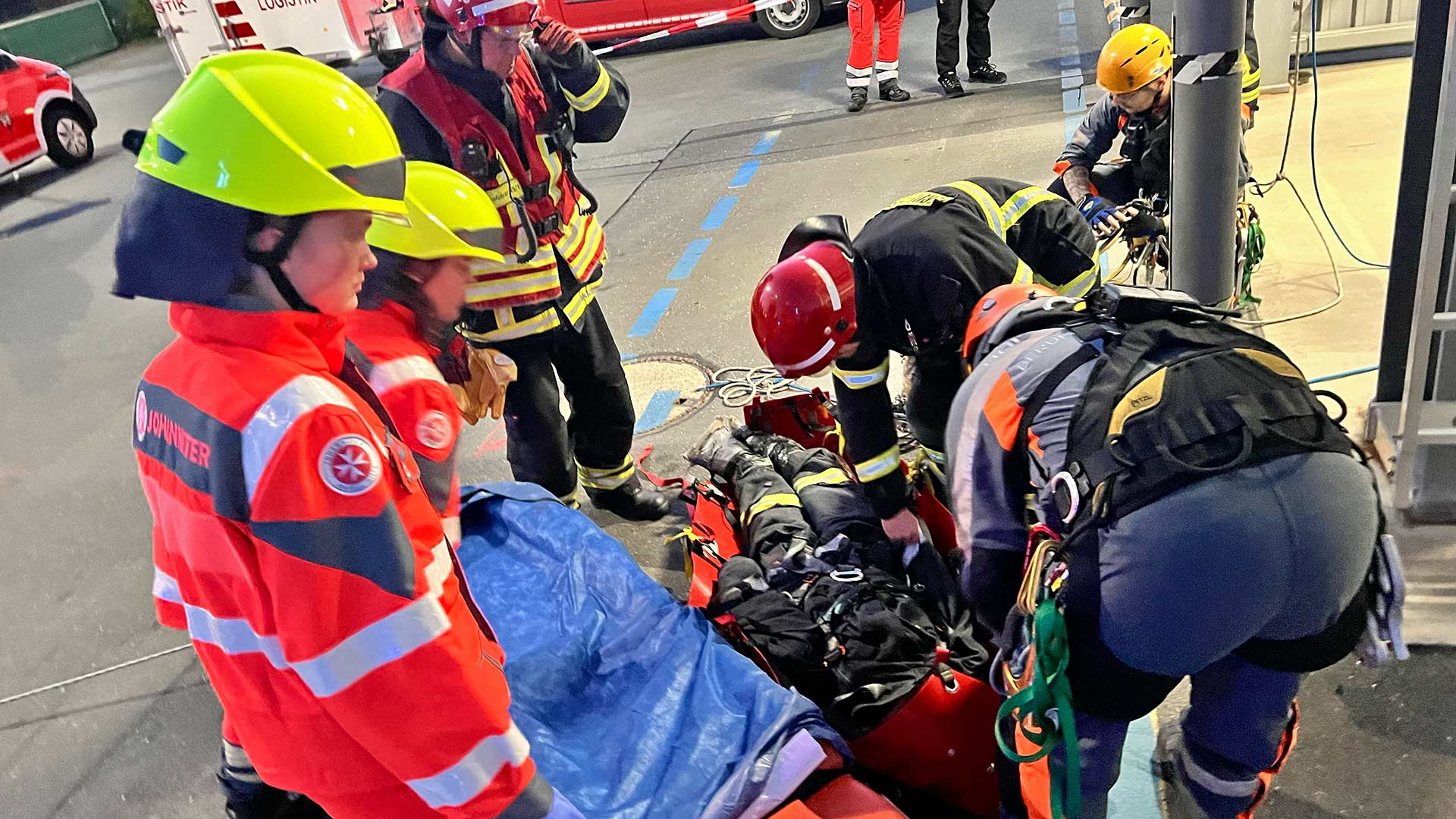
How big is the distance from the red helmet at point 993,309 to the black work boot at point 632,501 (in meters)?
2.14

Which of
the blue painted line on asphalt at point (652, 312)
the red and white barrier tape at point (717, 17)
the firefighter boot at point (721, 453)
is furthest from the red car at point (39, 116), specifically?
the firefighter boot at point (721, 453)

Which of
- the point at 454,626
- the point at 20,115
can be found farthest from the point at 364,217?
the point at 20,115

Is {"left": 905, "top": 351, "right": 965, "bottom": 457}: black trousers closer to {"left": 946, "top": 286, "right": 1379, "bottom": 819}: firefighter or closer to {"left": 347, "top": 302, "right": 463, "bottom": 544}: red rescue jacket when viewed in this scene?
{"left": 946, "top": 286, "right": 1379, "bottom": 819}: firefighter

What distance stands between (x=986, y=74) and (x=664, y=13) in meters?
4.58

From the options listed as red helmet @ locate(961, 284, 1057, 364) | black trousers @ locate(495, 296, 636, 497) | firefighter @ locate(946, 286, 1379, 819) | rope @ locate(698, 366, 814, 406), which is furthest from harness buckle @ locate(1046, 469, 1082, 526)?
rope @ locate(698, 366, 814, 406)

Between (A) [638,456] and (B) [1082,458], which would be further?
(A) [638,456]

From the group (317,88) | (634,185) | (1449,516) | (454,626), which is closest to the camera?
(317,88)

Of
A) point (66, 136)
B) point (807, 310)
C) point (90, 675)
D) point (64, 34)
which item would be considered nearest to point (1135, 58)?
point (807, 310)

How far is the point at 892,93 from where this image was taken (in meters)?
8.66

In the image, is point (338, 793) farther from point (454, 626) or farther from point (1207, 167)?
point (1207, 167)

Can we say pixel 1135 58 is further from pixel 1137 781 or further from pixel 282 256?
pixel 282 256

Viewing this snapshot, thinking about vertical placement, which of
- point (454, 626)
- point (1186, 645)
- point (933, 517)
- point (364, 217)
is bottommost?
point (933, 517)

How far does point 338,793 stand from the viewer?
1606 mm

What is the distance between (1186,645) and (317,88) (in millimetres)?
1614
